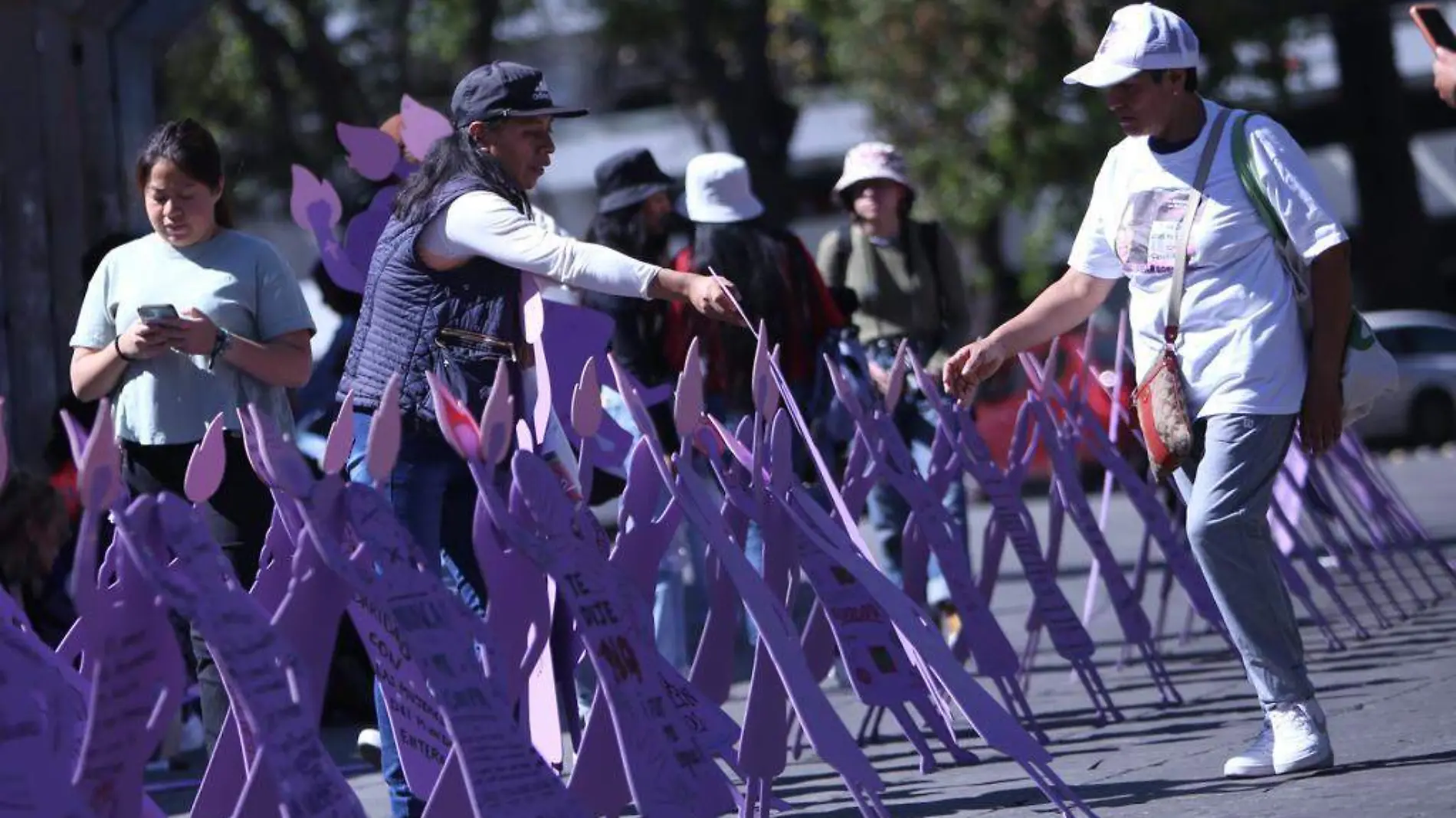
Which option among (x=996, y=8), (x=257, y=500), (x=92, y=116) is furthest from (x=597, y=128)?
(x=257, y=500)

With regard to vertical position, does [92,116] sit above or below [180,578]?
above

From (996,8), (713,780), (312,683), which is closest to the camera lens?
(312,683)

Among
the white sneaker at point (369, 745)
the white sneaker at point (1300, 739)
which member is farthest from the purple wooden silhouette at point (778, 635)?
the white sneaker at point (369, 745)

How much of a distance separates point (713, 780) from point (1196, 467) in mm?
1734

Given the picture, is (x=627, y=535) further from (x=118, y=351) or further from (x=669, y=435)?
(x=669, y=435)

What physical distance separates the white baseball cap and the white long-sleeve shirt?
1190mm

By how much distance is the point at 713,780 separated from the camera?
5.01m

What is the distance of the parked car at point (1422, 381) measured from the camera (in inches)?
1075

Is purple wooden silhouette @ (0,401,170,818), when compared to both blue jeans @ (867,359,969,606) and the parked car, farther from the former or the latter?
the parked car

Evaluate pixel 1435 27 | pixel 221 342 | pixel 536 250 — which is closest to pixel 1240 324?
pixel 1435 27

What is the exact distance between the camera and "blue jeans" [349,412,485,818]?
5.70 m

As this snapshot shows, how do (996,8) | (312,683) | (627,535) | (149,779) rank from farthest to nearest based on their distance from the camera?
(996,8), (149,779), (627,535), (312,683)

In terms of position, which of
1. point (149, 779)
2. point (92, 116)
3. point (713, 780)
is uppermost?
point (92, 116)

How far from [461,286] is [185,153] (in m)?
0.93
